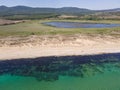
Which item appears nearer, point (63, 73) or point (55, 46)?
point (63, 73)

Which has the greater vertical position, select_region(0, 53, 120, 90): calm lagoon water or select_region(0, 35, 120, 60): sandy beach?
select_region(0, 35, 120, 60): sandy beach

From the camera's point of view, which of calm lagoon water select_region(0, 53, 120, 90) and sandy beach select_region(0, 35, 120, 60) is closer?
calm lagoon water select_region(0, 53, 120, 90)

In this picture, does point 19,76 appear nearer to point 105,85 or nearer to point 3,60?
point 3,60

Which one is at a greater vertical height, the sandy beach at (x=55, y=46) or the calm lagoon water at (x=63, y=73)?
the sandy beach at (x=55, y=46)

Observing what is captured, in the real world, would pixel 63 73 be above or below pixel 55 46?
below
